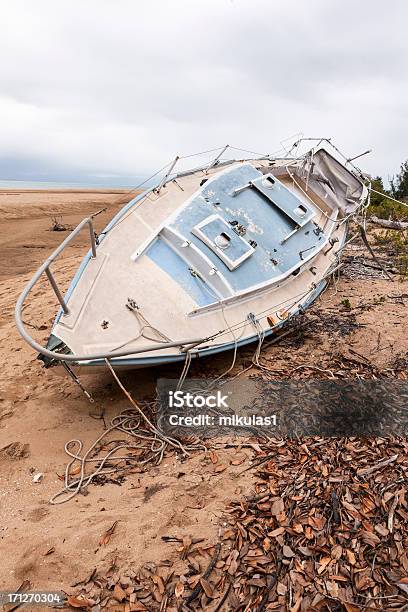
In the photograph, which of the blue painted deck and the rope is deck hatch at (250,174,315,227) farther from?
the rope

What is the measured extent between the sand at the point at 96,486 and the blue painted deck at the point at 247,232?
41.3 inches

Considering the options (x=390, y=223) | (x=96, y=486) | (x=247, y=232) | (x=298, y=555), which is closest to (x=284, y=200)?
(x=247, y=232)

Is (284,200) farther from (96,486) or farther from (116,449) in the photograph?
(96,486)

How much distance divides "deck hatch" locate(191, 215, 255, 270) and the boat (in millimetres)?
17

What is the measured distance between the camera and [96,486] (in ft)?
13.0

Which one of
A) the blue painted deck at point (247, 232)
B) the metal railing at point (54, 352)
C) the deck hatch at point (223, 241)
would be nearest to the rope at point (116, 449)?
the metal railing at point (54, 352)

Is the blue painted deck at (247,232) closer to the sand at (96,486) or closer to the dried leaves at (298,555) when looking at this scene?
the sand at (96,486)

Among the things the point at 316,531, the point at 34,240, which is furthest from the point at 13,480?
the point at 34,240

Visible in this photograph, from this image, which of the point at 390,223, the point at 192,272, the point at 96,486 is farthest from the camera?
the point at 390,223

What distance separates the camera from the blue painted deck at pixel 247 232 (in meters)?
5.78

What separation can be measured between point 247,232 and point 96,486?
4.18 metres

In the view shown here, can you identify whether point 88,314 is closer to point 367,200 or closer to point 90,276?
point 90,276

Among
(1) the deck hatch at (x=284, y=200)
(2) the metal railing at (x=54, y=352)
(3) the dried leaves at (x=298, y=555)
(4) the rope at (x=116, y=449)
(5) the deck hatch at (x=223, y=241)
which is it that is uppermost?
(1) the deck hatch at (x=284, y=200)

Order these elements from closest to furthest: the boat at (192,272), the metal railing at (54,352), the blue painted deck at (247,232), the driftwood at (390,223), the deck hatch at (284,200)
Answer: the metal railing at (54,352), the boat at (192,272), the blue painted deck at (247,232), the deck hatch at (284,200), the driftwood at (390,223)
